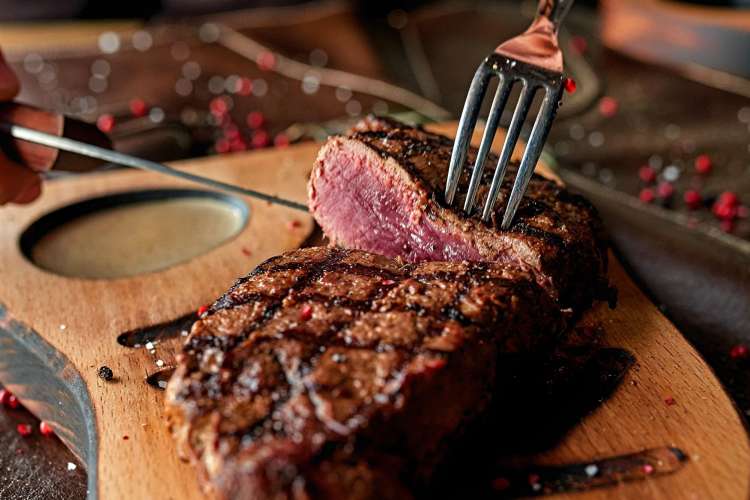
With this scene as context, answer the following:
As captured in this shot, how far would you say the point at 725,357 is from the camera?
270 cm

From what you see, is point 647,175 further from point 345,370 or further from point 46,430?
point 46,430

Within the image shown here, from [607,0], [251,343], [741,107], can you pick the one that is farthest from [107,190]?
[607,0]

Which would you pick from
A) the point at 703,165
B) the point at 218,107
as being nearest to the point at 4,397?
the point at 218,107

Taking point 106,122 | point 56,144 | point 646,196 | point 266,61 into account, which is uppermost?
point 646,196

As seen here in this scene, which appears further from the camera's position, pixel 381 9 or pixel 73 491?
pixel 381 9

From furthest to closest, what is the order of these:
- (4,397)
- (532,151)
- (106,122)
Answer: (106,122), (4,397), (532,151)

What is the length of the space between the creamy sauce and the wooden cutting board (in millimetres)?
109

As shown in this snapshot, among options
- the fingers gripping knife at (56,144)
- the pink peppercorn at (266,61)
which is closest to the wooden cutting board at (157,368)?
the fingers gripping knife at (56,144)

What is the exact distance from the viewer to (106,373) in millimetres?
2350

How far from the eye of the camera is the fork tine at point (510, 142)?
222 cm

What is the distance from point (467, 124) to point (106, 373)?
1.39 metres

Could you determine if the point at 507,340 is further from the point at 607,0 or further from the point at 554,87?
the point at 607,0

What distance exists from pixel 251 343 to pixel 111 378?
2.25 feet

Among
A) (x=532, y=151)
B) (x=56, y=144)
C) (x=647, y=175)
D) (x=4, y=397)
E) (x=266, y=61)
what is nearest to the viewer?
(x=532, y=151)
